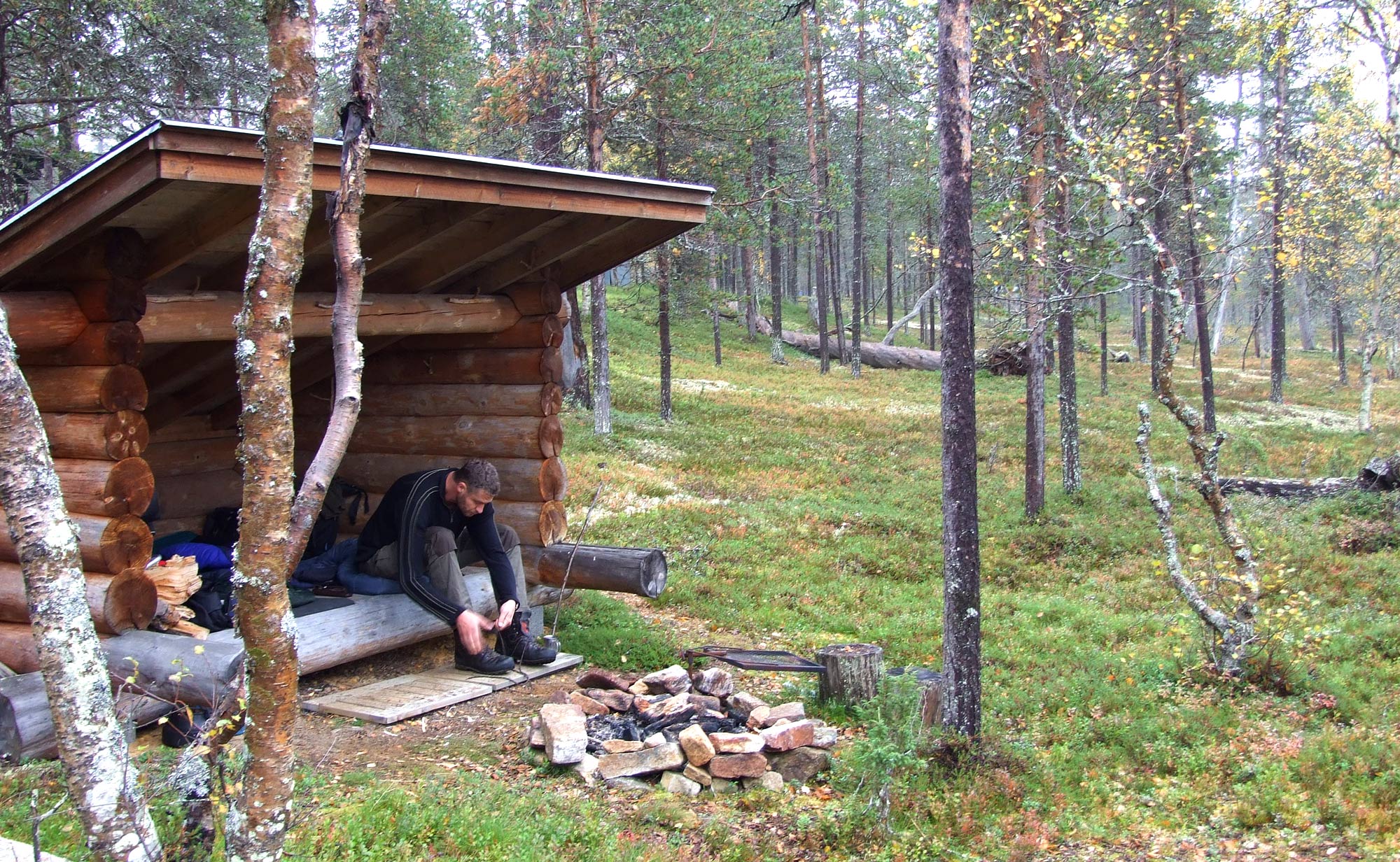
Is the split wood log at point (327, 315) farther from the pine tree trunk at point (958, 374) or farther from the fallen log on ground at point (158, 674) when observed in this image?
the pine tree trunk at point (958, 374)

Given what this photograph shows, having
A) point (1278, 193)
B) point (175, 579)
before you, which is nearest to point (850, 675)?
point (175, 579)

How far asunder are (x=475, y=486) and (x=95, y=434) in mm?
2489

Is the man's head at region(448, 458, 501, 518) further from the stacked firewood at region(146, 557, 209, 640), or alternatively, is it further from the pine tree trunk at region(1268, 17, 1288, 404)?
the pine tree trunk at region(1268, 17, 1288, 404)

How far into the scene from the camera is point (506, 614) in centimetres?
759

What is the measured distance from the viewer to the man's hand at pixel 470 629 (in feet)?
24.6

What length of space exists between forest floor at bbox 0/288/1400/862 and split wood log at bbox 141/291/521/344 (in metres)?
2.65

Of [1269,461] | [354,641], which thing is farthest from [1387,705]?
[1269,461]

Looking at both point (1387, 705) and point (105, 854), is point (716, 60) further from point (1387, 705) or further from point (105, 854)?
point (105, 854)

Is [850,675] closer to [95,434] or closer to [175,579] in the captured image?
[175,579]

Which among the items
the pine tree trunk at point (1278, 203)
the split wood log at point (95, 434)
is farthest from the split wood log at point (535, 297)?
the pine tree trunk at point (1278, 203)

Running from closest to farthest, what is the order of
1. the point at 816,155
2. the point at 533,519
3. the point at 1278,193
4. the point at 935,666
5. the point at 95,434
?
the point at 95,434 → the point at 533,519 → the point at 935,666 → the point at 1278,193 → the point at 816,155

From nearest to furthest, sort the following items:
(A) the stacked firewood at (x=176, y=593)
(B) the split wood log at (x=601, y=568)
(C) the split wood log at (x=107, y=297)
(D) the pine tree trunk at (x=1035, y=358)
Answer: (C) the split wood log at (x=107, y=297)
(A) the stacked firewood at (x=176, y=593)
(B) the split wood log at (x=601, y=568)
(D) the pine tree trunk at (x=1035, y=358)

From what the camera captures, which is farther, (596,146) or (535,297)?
(596,146)

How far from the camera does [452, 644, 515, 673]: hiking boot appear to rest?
779 cm
